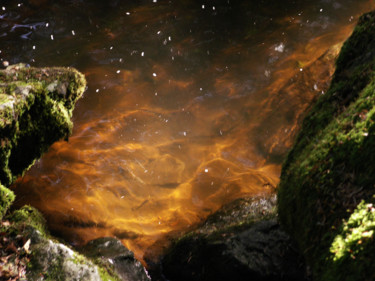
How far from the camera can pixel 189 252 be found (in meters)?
4.15

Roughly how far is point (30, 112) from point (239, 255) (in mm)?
3452

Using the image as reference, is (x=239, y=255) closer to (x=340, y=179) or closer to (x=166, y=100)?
(x=340, y=179)

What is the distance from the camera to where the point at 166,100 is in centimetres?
791

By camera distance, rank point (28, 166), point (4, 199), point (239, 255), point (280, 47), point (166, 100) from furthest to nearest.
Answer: point (280, 47) < point (166, 100) < point (28, 166) < point (239, 255) < point (4, 199)

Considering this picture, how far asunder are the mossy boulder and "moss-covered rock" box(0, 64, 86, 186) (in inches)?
128

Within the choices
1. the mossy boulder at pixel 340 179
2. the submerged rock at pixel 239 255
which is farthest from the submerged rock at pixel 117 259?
the mossy boulder at pixel 340 179

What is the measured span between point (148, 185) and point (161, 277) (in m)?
2.40

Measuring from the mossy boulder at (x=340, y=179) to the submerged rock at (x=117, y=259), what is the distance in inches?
99.4

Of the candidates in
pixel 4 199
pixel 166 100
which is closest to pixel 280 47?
pixel 166 100

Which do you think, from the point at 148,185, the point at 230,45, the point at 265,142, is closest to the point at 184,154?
the point at 148,185

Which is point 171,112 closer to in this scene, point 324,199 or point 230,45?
point 230,45

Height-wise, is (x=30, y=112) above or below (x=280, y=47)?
above

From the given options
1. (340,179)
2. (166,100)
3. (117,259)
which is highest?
(340,179)

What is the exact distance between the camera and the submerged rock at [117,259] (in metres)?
3.89
